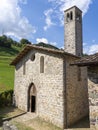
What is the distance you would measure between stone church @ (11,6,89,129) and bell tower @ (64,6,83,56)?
7.98 m

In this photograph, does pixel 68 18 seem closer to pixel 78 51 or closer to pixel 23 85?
pixel 78 51

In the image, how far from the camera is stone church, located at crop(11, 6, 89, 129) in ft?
44.8

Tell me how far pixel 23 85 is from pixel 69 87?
20.2 feet

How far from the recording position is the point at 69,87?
1405 cm

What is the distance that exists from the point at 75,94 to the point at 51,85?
231cm

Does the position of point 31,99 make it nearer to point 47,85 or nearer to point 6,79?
point 47,85

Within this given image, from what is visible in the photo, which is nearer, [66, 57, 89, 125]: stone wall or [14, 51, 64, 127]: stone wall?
[14, 51, 64, 127]: stone wall

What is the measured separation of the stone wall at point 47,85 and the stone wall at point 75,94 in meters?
0.77

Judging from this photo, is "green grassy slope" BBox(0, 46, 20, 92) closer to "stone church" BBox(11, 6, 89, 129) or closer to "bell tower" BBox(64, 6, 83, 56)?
"stone church" BBox(11, 6, 89, 129)

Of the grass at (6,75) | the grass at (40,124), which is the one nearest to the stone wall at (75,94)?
the grass at (40,124)

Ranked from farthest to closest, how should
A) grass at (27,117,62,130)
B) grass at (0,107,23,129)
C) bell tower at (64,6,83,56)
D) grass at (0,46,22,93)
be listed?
1. grass at (0,46,22,93)
2. bell tower at (64,6,83,56)
3. grass at (0,107,23,129)
4. grass at (27,117,62,130)

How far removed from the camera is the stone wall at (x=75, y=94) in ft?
45.6

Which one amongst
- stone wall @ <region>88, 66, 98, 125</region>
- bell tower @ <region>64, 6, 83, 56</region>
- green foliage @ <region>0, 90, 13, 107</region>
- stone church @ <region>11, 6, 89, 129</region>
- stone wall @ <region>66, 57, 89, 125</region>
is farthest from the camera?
bell tower @ <region>64, 6, 83, 56</region>

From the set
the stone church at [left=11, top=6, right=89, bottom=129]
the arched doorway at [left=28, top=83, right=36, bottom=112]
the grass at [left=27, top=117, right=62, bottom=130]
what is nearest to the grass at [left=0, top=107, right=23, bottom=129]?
the stone church at [left=11, top=6, right=89, bottom=129]
